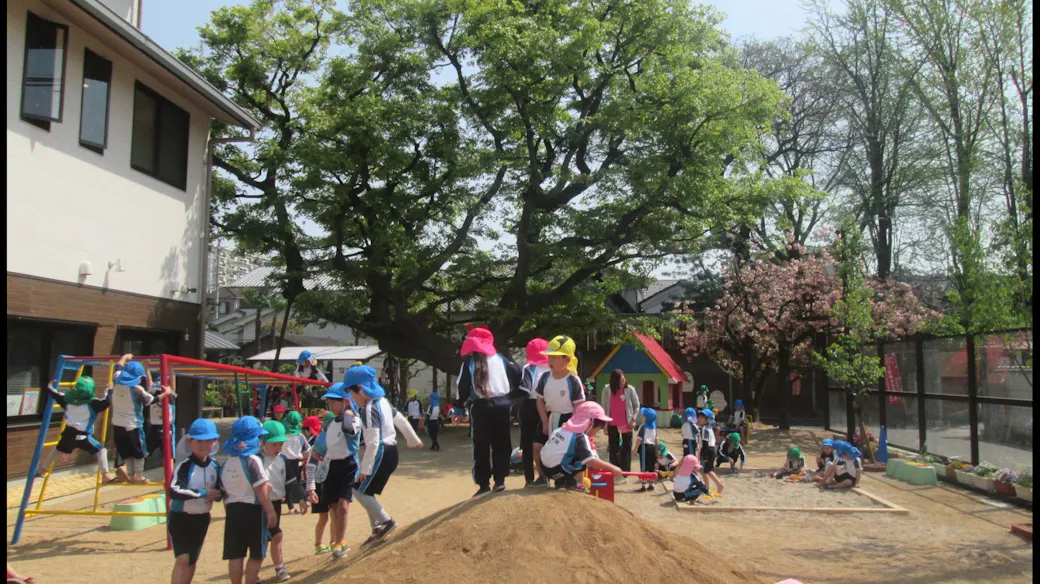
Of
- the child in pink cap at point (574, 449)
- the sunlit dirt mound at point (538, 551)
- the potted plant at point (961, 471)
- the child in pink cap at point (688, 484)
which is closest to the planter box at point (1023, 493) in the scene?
the potted plant at point (961, 471)

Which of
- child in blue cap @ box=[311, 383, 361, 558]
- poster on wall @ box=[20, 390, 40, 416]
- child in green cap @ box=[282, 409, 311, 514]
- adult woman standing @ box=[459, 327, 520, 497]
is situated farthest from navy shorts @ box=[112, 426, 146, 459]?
adult woman standing @ box=[459, 327, 520, 497]

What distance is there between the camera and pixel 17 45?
9750mm

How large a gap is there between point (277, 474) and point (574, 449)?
2795mm

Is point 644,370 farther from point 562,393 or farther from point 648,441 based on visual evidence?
point 562,393

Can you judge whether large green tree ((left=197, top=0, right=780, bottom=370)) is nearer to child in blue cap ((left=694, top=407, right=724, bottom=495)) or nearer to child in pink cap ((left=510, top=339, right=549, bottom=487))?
child in blue cap ((left=694, top=407, right=724, bottom=495))

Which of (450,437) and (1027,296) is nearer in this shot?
(1027,296)

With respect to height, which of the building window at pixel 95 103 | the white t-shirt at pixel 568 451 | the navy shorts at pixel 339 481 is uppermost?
the building window at pixel 95 103

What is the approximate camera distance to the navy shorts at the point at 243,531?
19.2 feet

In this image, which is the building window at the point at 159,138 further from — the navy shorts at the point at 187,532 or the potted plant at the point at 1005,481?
the potted plant at the point at 1005,481

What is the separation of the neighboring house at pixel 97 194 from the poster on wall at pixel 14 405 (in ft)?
0.05

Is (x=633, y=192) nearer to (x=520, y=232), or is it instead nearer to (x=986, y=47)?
(x=520, y=232)

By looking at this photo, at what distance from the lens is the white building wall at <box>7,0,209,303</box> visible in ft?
32.3

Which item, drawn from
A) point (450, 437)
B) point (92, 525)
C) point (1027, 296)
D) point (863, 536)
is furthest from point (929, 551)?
point (450, 437)

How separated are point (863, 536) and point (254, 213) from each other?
53.7 feet
